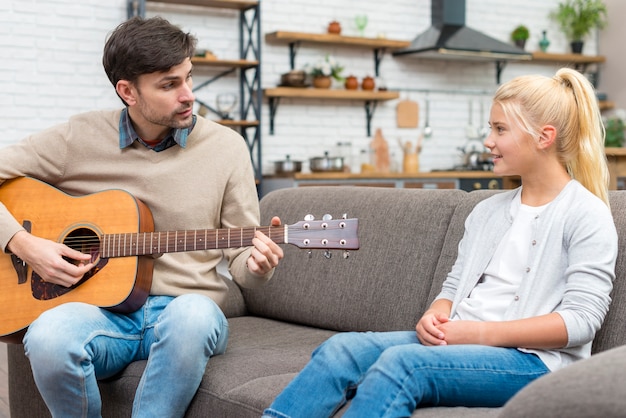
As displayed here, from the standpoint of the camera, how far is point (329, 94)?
6.48 meters

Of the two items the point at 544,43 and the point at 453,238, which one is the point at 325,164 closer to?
the point at 544,43

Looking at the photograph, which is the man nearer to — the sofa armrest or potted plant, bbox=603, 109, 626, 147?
the sofa armrest

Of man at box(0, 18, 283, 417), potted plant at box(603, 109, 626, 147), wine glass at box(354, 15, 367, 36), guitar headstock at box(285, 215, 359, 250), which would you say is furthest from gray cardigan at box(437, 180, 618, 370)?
wine glass at box(354, 15, 367, 36)

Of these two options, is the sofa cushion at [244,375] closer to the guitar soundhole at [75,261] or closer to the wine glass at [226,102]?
the guitar soundhole at [75,261]

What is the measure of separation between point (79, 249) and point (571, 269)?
1303 millimetres

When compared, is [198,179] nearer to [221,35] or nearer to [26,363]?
[26,363]

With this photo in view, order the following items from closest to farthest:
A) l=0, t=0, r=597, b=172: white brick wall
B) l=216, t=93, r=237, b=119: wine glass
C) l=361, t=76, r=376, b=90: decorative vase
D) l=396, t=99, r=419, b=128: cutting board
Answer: l=0, t=0, r=597, b=172: white brick wall → l=216, t=93, r=237, b=119: wine glass → l=361, t=76, r=376, b=90: decorative vase → l=396, t=99, r=419, b=128: cutting board

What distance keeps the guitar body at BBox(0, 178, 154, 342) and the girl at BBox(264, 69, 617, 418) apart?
65cm

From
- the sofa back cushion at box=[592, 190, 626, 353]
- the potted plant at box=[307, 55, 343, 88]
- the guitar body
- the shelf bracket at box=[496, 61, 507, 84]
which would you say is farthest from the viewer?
the shelf bracket at box=[496, 61, 507, 84]

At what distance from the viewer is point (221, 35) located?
6.31 m

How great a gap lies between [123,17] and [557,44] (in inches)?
159

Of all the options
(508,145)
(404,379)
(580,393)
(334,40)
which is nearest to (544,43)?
(334,40)

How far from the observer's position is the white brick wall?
5.66 meters

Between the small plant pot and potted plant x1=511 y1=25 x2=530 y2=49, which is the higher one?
potted plant x1=511 y1=25 x2=530 y2=49
